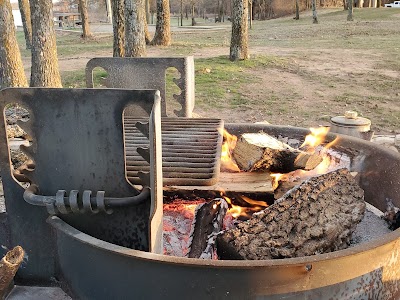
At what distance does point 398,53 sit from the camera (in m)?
14.5

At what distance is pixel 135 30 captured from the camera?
10203 mm

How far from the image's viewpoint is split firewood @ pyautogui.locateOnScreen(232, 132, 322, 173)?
2.81m

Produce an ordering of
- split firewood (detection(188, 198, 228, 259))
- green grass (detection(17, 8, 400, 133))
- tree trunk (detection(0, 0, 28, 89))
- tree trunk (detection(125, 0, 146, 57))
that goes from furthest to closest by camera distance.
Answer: tree trunk (detection(125, 0, 146, 57)) → green grass (detection(17, 8, 400, 133)) → tree trunk (detection(0, 0, 28, 89)) → split firewood (detection(188, 198, 228, 259))

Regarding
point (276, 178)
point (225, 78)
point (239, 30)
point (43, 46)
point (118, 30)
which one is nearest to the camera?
point (276, 178)

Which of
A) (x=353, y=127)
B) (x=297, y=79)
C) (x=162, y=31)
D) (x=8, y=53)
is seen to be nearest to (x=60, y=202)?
(x=353, y=127)

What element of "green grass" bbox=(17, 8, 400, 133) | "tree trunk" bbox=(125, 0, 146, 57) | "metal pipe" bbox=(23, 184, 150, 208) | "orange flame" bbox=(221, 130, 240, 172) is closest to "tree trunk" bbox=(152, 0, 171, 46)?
"green grass" bbox=(17, 8, 400, 133)

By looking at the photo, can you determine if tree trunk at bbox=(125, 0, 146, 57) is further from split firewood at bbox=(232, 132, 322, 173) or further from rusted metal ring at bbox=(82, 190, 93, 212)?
rusted metal ring at bbox=(82, 190, 93, 212)

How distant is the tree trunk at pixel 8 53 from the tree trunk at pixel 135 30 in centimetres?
278

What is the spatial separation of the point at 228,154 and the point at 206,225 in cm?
74

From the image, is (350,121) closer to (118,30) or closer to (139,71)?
(139,71)

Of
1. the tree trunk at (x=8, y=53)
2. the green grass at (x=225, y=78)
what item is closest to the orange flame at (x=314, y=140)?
the green grass at (x=225, y=78)

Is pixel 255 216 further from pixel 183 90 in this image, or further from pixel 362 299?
pixel 183 90

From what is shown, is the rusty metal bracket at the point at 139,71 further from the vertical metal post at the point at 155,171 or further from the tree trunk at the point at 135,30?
the tree trunk at the point at 135,30

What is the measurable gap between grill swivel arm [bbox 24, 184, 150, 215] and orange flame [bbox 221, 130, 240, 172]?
3.02 ft
